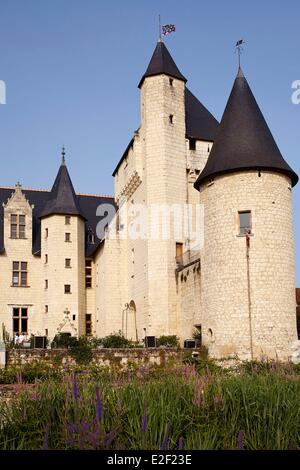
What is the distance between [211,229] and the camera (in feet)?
68.2

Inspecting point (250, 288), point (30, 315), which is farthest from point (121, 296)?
point (250, 288)

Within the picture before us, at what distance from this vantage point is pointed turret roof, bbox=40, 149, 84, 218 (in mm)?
33188

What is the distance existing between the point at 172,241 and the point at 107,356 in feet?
26.5

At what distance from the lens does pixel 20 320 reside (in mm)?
33062

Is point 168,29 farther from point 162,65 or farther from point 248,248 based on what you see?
point 248,248

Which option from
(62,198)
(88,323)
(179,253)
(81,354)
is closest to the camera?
(81,354)

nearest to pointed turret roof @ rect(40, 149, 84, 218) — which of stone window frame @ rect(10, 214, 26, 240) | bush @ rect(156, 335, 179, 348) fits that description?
stone window frame @ rect(10, 214, 26, 240)

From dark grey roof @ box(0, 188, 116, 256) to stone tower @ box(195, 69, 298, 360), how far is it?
14688 mm

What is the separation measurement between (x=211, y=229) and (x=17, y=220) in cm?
1627

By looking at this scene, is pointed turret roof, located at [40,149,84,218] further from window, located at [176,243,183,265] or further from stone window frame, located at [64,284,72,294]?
window, located at [176,243,183,265]

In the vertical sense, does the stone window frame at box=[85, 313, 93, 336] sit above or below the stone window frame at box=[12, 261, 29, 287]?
below

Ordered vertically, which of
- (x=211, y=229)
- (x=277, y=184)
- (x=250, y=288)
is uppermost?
(x=277, y=184)

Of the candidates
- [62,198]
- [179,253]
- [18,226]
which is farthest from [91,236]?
[179,253]

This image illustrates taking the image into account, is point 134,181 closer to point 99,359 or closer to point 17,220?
point 17,220
